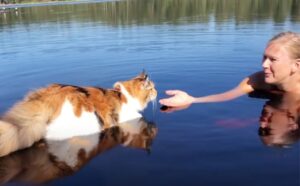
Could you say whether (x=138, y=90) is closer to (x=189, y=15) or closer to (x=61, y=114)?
(x=61, y=114)

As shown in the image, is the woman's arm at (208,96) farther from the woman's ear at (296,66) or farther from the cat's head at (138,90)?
the woman's ear at (296,66)

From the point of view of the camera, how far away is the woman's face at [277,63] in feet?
17.6

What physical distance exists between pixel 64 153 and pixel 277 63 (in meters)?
3.21

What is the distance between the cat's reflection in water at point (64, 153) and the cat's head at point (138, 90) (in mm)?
453

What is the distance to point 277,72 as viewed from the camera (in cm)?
552

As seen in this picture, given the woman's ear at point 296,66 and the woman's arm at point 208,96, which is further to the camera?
the woman's arm at point 208,96

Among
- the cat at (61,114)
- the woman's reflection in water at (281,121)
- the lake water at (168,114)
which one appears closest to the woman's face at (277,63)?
the woman's reflection in water at (281,121)

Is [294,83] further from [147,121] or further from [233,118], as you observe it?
[147,121]

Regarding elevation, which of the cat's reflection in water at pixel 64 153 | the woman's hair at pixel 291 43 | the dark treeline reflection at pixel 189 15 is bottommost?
the cat's reflection in water at pixel 64 153

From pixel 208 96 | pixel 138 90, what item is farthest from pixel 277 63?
pixel 138 90

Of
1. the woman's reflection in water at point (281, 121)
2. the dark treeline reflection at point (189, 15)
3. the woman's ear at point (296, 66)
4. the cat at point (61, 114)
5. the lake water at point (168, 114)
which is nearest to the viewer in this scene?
the lake water at point (168, 114)

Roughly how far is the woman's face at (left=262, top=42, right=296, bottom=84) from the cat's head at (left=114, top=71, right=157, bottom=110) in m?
1.73

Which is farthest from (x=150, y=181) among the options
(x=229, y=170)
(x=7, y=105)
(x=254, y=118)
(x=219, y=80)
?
(x=219, y=80)

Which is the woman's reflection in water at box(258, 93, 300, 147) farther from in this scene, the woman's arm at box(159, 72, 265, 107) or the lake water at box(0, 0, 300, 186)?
the woman's arm at box(159, 72, 265, 107)
